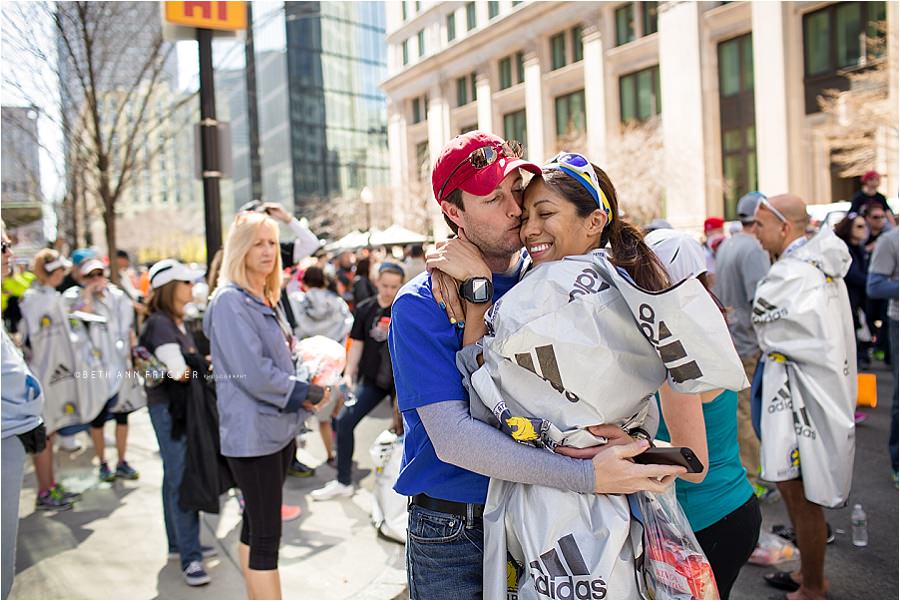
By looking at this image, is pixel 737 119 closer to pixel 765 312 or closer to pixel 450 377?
pixel 765 312

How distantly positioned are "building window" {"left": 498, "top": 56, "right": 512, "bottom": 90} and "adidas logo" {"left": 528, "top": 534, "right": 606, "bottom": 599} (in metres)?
36.6

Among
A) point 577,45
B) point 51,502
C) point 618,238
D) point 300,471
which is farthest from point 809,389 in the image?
point 577,45

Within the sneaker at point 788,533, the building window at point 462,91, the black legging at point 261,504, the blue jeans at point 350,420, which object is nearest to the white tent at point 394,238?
the blue jeans at point 350,420

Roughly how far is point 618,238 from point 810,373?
2.37 meters

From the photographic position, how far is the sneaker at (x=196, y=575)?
14.8ft

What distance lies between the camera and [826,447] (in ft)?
12.5

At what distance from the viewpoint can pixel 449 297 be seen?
1976 mm

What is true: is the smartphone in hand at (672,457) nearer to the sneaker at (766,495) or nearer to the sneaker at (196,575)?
the sneaker at (196,575)

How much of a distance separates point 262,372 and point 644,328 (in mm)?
2350

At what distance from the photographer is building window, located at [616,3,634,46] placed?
105 feet

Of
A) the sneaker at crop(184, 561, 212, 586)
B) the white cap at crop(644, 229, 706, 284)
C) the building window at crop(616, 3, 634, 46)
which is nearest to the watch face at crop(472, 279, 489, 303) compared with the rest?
the white cap at crop(644, 229, 706, 284)

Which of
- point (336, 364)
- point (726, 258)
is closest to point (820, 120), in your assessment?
point (726, 258)

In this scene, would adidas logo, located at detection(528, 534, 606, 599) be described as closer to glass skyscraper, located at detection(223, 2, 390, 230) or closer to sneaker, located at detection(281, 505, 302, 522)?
sneaker, located at detection(281, 505, 302, 522)

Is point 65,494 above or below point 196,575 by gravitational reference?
above
